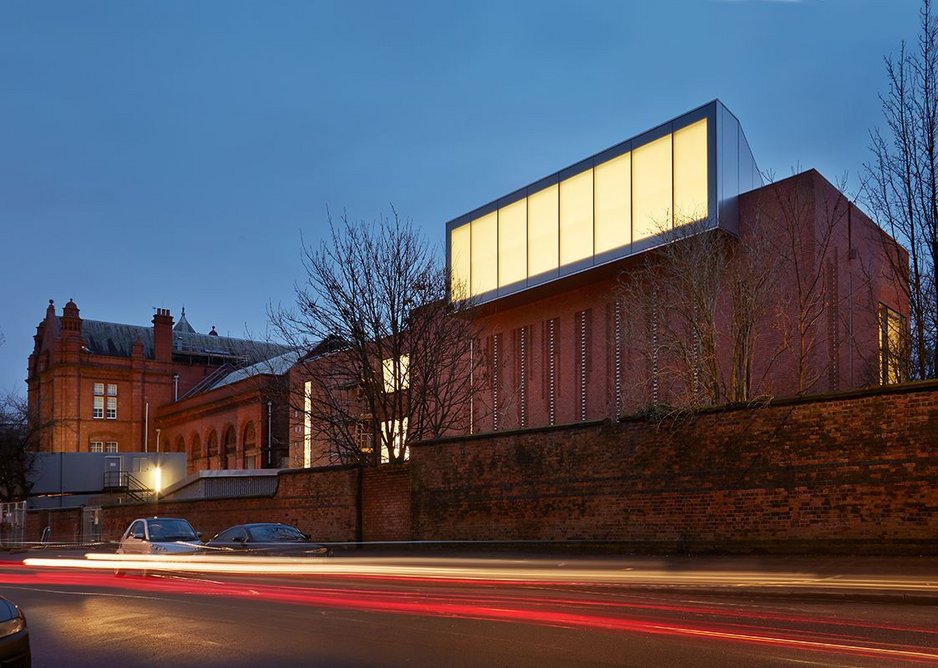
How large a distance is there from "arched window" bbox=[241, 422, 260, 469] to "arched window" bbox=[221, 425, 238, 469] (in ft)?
4.17

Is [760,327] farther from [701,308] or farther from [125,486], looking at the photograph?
[125,486]

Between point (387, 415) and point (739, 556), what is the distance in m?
13.8

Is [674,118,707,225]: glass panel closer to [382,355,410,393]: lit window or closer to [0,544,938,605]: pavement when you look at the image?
[382,355,410,393]: lit window

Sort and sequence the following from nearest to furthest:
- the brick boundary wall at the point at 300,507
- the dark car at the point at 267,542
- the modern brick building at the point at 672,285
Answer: the dark car at the point at 267,542, the modern brick building at the point at 672,285, the brick boundary wall at the point at 300,507

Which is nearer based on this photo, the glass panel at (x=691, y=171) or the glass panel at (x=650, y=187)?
the glass panel at (x=691, y=171)

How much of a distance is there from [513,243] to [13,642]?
29.2 meters

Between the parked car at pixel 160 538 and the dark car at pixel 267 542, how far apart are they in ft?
1.85

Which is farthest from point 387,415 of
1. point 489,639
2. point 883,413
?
point 489,639

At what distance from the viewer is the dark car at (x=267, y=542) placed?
22.2 meters

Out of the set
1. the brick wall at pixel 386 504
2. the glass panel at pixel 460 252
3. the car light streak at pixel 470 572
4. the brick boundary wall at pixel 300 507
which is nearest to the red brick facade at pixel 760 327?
the glass panel at pixel 460 252

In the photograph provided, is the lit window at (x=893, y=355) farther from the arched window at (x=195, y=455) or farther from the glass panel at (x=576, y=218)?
the arched window at (x=195, y=455)

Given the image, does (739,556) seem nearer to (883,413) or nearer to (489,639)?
(883,413)

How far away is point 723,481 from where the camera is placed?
19859 mm

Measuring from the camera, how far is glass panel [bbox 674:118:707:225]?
2958 centimetres
